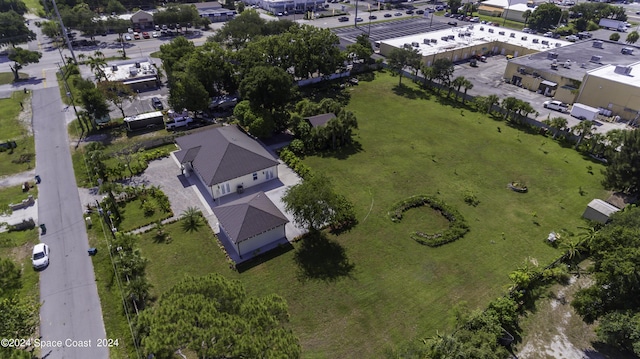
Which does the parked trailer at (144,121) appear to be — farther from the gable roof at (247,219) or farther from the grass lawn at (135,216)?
the gable roof at (247,219)

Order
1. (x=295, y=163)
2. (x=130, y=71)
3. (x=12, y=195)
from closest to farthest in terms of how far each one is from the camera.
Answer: (x=12, y=195) < (x=295, y=163) < (x=130, y=71)

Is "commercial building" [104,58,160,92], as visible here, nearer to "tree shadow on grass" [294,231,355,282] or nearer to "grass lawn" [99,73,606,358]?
"grass lawn" [99,73,606,358]

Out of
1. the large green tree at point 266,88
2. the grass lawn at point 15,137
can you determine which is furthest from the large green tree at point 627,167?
the grass lawn at point 15,137

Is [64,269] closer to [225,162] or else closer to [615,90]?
[225,162]

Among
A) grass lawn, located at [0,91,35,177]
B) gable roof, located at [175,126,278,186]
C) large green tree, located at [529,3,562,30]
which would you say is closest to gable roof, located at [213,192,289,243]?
gable roof, located at [175,126,278,186]

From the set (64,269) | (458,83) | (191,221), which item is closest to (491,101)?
(458,83)

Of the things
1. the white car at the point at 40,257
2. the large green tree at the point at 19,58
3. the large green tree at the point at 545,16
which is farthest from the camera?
the large green tree at the point at 545,16

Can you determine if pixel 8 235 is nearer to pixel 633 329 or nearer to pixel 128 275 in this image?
pixel 128 275
